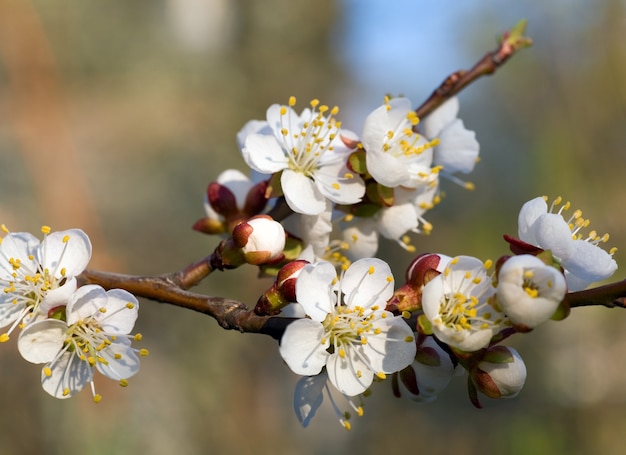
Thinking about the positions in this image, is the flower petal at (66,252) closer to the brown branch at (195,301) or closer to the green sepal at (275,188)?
the brown branch at (195,301)

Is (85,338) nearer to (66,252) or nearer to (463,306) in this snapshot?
(66,252)

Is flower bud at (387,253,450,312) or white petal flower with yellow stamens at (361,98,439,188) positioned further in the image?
white petal flower with yellow stamens at (361,98,439,188)

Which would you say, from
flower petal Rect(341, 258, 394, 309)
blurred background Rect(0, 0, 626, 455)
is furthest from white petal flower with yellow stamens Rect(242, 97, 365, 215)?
blurred background Rect(0, 0, 626, 455)

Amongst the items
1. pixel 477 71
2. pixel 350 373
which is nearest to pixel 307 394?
pixel 350 373

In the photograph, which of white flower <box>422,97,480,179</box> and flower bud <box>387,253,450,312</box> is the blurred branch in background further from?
flower bud <box>387,253,450,312</box>

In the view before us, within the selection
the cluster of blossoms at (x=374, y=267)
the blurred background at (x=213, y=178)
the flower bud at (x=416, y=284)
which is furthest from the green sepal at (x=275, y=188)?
the blurred background at (x=213, y=178)

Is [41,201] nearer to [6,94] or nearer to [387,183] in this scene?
[6,94]
